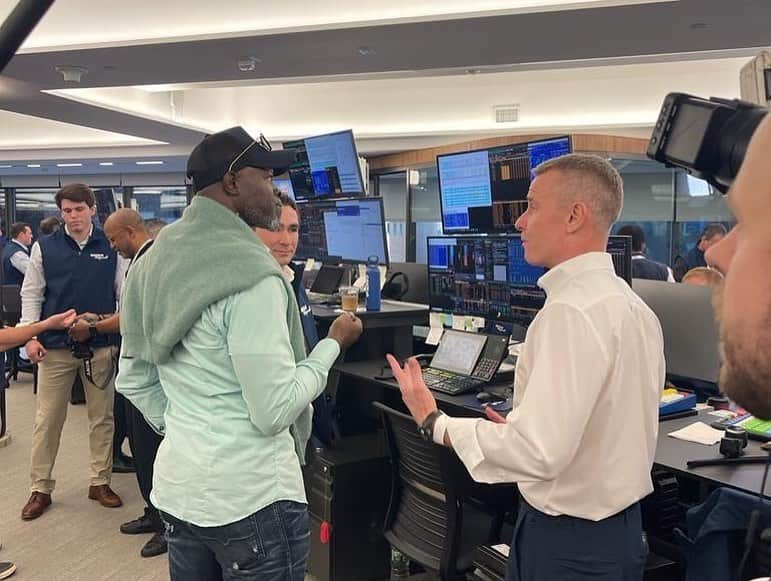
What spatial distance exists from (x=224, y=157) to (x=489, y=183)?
161 cm

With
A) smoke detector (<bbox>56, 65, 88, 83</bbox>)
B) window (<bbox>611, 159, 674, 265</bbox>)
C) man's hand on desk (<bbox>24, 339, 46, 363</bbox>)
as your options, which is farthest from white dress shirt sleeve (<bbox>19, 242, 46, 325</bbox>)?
window (<bbox>611, 159, 674, 265</bbox>)

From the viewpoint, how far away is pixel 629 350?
149 centimetres

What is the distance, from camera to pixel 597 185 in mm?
1627

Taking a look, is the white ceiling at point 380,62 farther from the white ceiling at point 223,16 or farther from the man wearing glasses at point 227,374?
the man wearing glasses at point 227,374

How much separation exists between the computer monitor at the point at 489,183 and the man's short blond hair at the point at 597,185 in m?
1.04

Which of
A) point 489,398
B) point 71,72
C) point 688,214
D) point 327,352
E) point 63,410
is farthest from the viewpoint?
point 688,214

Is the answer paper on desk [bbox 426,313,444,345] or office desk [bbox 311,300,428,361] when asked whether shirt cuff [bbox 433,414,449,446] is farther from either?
office desk [bbox 311,300,428,361]

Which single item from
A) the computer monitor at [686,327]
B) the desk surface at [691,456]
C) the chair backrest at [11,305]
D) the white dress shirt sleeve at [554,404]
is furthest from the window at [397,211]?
the white dress shirt sleeve at [554,404]

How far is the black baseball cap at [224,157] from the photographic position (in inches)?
61.9

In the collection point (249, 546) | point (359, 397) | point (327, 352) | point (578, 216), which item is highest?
point (578, 216)

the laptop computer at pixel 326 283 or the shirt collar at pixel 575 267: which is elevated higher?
the shirt collar at pixel 575 267

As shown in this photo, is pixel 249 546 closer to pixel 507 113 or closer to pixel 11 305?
pixel 11 305

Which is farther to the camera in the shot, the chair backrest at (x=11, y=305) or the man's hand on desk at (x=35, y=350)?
the chair backrest at (x=11, y=305)

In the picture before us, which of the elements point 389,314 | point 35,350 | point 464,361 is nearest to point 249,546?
point 464,361
